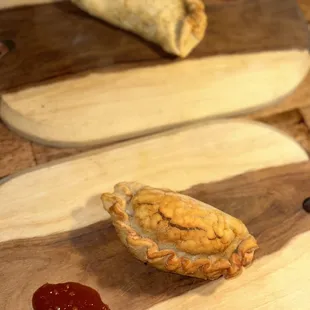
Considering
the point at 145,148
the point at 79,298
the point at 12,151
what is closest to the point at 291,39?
the point at 145,148

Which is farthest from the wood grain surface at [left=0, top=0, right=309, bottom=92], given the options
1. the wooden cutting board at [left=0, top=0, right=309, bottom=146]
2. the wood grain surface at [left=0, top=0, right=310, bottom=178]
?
the wood grain surface at [left=0, top=0, right=310, bottom=178]

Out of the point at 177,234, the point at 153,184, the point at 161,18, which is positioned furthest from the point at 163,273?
the point at 161,18

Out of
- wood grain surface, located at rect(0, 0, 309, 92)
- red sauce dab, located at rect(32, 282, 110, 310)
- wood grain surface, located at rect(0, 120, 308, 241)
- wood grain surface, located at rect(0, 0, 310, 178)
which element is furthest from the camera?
wood grain surface, located at rect(0, 0, 309, 92)

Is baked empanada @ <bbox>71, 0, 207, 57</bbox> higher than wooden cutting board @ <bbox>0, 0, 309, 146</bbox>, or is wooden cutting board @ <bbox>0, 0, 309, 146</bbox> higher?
baked empanada @ <bbox>71, 0, 207, 57</bbox>

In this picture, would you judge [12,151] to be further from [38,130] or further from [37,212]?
[37,212]

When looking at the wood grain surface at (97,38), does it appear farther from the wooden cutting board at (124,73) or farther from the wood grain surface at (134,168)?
the wood grain surface at (134,168)

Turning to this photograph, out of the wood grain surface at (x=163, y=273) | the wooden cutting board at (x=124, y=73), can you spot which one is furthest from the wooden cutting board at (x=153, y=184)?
the wooden cutting board at (x=124, y=73)

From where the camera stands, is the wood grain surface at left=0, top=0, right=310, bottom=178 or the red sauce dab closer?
the red sauce dab

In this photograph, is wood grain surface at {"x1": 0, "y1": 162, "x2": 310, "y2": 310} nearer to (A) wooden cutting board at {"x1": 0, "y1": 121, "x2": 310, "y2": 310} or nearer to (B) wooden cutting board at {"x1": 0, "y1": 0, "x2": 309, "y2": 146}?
(A) wooden cutting board at {"x1": 0, "y1": 121, "x2": 310, "y2": 310}
